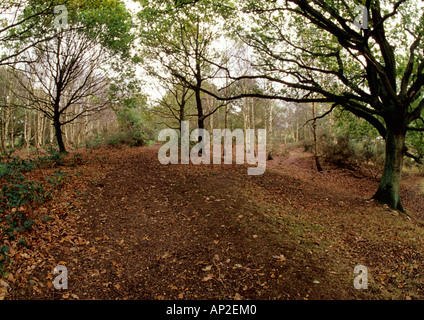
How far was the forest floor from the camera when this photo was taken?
4.01 m

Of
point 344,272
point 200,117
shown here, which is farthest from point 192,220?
point 200,117

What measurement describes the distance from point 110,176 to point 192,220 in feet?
14.5

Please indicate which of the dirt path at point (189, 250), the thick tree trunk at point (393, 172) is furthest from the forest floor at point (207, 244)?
the thick tree trunk at point (393, 172)

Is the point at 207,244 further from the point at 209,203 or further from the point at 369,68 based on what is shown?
the point at 369,68

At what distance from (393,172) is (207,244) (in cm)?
784

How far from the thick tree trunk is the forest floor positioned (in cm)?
59

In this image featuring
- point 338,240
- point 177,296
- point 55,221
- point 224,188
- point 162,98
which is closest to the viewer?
point 177,296

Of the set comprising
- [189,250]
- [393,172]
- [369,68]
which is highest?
[369,68]

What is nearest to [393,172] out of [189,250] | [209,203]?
[209,203]

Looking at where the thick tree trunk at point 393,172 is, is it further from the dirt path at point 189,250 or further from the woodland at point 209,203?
the dirt path at point 189,250

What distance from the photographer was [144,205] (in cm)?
705

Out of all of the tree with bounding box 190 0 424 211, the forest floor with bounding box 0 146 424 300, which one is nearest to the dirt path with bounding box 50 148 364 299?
the forest floor with bounding box 0 146 424 300

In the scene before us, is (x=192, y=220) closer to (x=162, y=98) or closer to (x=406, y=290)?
(x=406, y=290)

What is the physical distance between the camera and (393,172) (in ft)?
29.1
